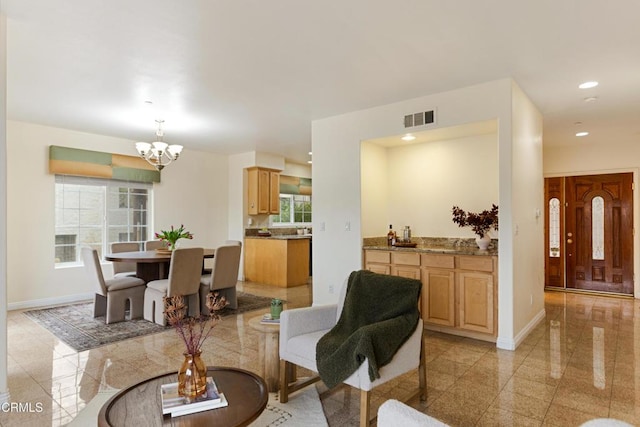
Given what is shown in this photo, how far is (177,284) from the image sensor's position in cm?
446

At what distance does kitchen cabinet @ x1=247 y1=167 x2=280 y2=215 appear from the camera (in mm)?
7689

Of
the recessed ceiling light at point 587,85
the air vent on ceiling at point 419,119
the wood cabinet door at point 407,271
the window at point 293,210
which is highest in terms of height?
the recessed ceiling light at point 587,85

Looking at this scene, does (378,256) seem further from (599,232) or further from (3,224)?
(599,232)

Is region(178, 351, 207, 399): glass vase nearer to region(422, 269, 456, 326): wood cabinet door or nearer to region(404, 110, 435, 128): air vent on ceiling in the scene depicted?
region(422, 269, 456, 326): wood cabinet door

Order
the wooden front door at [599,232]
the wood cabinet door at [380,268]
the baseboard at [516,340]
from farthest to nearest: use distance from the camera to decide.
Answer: the wooden front door at [599,232], the wood cabinet door at [380,268], the baseboard at [516,340]

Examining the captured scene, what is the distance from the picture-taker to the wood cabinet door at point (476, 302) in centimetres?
378

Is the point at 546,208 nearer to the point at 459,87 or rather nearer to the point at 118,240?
the point at 459,87

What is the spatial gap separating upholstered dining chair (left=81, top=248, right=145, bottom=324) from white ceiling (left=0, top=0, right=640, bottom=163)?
1.96m

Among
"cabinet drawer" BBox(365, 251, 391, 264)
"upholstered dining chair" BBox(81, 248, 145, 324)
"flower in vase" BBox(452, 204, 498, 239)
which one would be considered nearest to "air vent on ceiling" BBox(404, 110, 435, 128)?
"flower in vase" BBox(452, 204, 498, 239)

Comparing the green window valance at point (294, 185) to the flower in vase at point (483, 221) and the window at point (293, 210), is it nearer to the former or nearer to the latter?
the window at point (293, 210)

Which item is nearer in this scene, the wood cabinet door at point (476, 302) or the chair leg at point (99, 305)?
the wood cabinet door at point (476, 302)

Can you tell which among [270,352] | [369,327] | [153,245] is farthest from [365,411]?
[153,245]

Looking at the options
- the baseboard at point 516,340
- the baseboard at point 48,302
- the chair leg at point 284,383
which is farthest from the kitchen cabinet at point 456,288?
the baseboard at point 48,302

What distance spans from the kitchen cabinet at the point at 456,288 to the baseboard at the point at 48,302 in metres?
4.82
